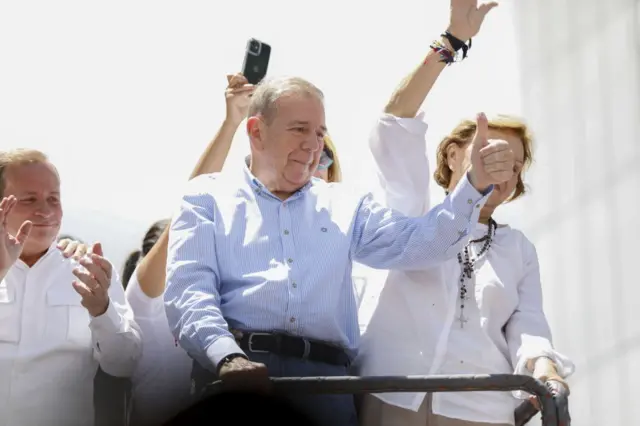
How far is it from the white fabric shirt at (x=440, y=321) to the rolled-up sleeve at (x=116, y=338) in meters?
0.45

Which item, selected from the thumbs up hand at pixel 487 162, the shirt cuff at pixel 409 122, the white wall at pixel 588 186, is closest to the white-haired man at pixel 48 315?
the shirt cuff at pixel 409 122

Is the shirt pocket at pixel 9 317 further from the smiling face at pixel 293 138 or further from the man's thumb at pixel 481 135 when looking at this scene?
the man's thumb at pixel 481 135

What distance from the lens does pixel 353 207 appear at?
2.13 metres

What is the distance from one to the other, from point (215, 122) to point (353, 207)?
1256 millimetres

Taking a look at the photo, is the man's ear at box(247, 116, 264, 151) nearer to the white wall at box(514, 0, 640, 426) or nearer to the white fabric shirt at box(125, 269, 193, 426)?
the white fabric shirt at box(125, 269, 193, 426)

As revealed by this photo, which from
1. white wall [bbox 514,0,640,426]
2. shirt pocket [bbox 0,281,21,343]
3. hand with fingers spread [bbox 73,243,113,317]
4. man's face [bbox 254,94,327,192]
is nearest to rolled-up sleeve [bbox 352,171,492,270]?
man's face [bbox 254,94,327,192]

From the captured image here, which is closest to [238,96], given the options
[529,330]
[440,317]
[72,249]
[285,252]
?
[72,249]

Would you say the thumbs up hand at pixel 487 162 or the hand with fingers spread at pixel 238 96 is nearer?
the thumbs up hand at pixel 487 162

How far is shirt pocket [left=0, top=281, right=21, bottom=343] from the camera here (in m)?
2.17

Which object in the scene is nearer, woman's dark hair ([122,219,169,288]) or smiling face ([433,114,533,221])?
smiling face ([433,114,533,221])

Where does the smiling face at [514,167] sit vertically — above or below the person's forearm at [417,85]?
below

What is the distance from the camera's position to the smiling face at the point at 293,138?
6.88ft

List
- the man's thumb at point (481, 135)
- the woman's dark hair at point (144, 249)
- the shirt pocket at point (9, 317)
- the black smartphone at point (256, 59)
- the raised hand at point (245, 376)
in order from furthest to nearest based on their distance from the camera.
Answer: the woman's dark hair at point (144, 249) → the black smartphone at point (256, 59) → the shirt pocket at point (9, 317) → the man's thumb at point (481, 135) → the raised hand at point (245, 376)

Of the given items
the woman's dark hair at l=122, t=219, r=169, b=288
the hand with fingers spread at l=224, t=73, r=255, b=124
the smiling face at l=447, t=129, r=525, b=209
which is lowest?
the woman's dark hair at l=122, t=219, r=169, b=288
